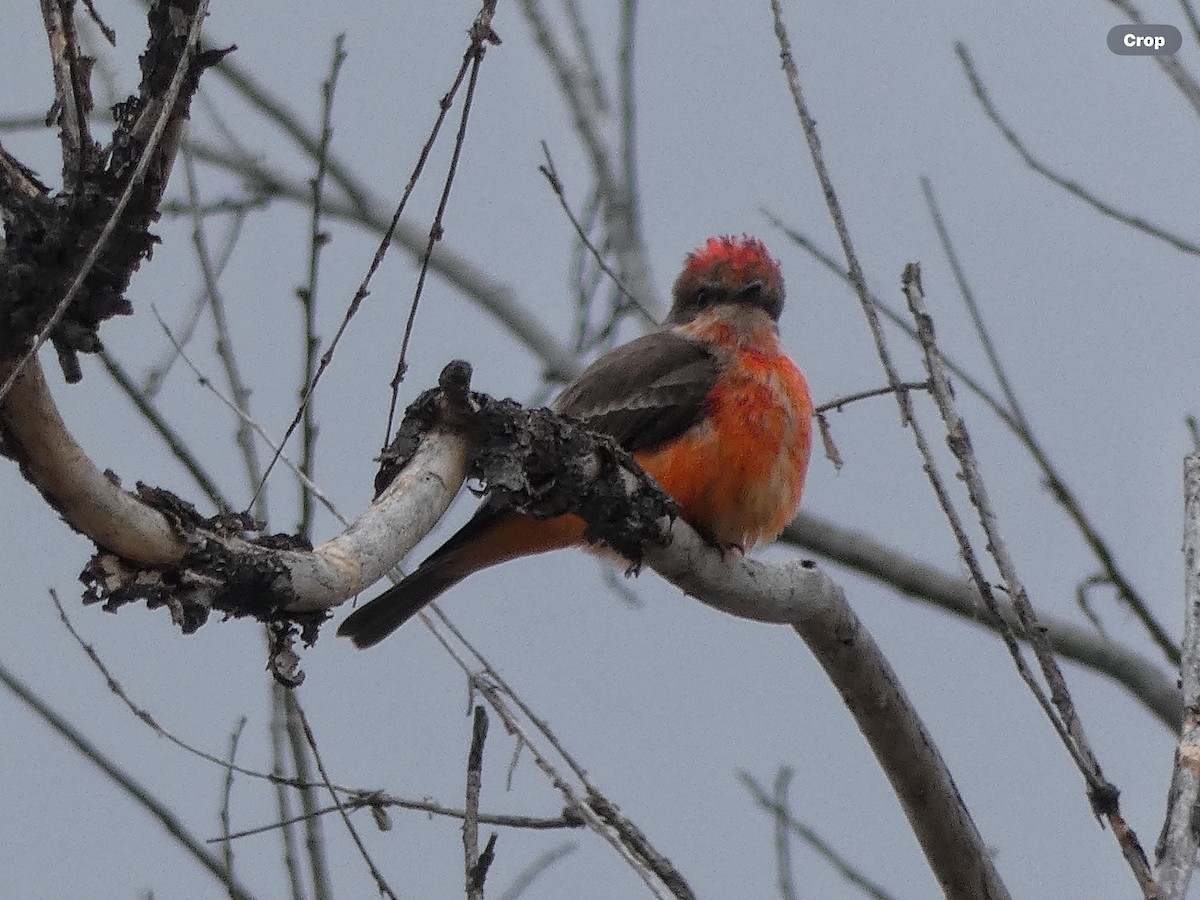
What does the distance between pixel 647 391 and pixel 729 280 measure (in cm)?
101

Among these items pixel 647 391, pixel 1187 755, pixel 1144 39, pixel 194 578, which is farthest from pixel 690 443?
pixel 194 578

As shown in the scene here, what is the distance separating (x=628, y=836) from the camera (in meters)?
3.42

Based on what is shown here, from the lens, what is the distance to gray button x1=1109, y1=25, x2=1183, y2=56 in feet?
16.5

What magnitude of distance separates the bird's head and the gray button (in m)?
1.55

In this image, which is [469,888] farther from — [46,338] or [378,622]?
[378,622]

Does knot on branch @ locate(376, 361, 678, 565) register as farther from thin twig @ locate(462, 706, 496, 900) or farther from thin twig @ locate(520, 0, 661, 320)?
thin twig @ locate(520, 0, 661, 320)

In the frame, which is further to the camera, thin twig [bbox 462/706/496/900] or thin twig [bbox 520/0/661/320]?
thin twig [bbox 520/0/661/320]

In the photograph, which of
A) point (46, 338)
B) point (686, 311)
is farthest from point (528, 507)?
point (686, 311)

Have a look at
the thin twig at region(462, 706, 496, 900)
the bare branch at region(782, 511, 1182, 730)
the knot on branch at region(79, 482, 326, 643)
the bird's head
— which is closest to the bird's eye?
the bird's head

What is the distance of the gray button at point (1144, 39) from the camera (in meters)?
5.03

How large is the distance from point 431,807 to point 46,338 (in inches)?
70.5

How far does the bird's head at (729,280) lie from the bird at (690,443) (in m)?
0.30

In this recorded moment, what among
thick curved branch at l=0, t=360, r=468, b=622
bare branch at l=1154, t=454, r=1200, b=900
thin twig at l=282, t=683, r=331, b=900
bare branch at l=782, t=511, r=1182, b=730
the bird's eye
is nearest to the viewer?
thick curved branch at l=0, t=360, r=468, b=622

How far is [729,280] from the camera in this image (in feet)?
20.5
